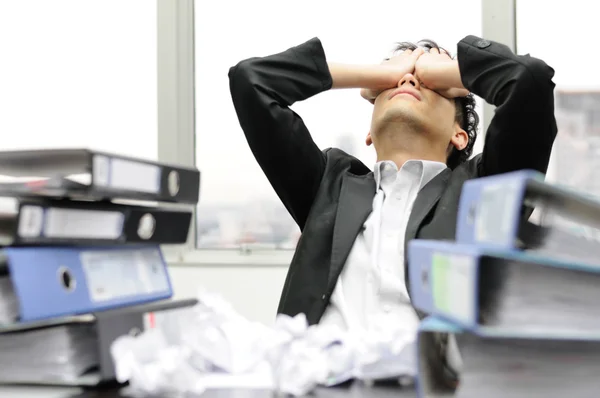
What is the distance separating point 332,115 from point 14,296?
5.16 ft

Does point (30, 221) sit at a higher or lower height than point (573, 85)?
lower

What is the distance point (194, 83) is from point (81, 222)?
1.59 metres

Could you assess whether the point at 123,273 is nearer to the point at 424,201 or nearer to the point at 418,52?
the point at 424,201

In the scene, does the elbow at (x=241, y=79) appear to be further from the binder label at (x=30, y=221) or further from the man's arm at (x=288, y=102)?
the binder label at (x=30, y=221)

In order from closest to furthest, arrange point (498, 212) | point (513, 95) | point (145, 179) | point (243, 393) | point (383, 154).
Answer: point (498, 212) < point (243, 393) < point (145, 179) < point (513, 95) < point (383, 154)

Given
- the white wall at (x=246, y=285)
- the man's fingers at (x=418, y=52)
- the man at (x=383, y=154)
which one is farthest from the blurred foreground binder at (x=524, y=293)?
the white wall at (x=246, y=285)

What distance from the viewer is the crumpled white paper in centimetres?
59

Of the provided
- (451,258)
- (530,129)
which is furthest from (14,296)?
(530,129)

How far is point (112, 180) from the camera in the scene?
66 centimetres

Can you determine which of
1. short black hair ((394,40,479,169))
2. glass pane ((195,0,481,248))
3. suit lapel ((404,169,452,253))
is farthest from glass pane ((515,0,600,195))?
suit lapel ((404,169,452,253))

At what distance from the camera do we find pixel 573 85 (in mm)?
1966

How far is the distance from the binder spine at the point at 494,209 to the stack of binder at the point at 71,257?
36cm

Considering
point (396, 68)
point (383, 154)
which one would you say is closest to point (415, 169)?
point (383, 154)

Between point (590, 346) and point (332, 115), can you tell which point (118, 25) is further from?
point (590, 346)
